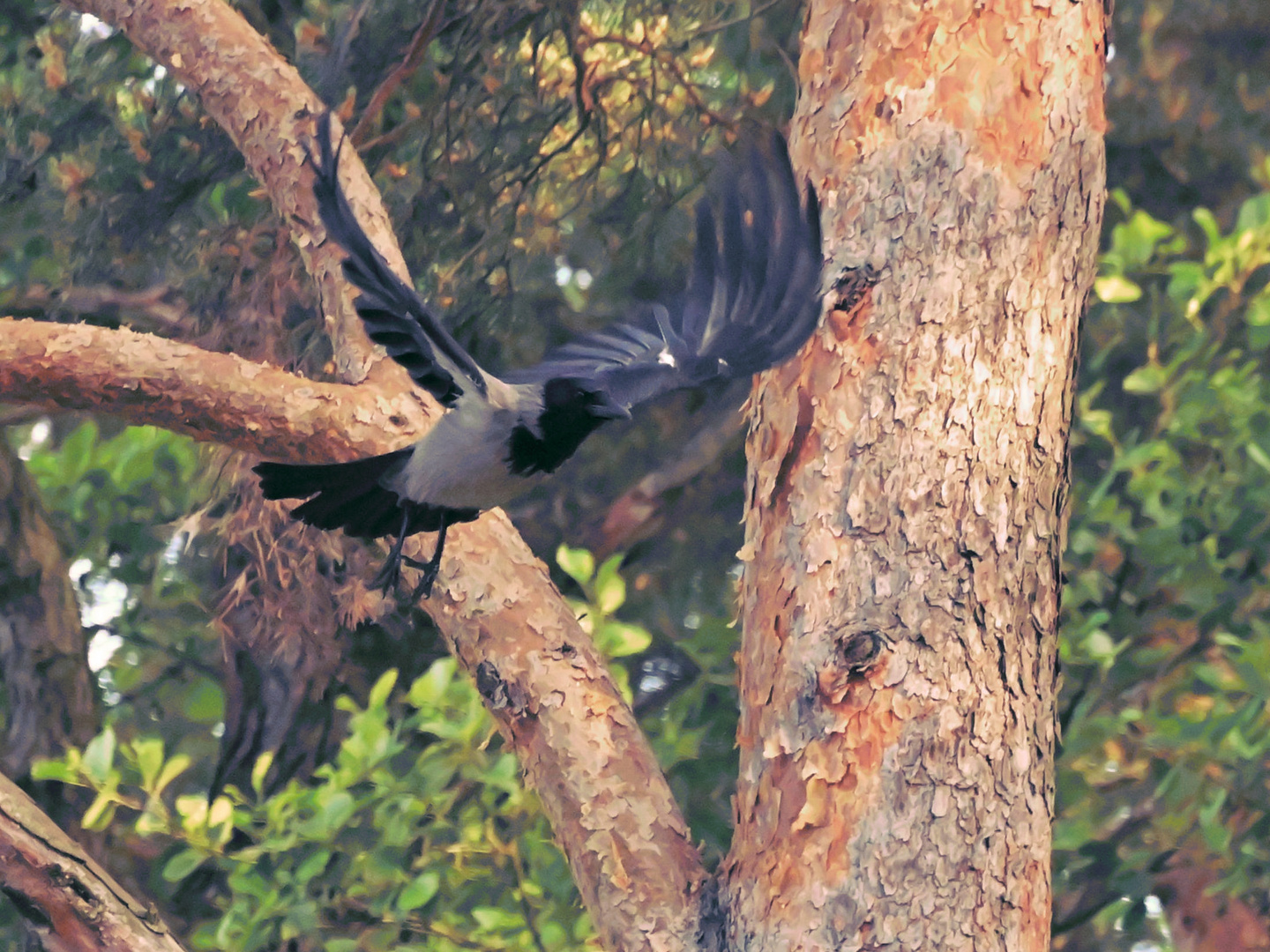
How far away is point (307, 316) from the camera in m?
4.68

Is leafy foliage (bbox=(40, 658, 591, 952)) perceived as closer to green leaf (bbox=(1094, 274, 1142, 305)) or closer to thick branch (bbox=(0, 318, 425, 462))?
thick branch (bbox=(0, 318, 425, 462))

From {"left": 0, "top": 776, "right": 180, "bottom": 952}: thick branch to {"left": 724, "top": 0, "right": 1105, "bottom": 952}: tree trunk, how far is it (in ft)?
4.56

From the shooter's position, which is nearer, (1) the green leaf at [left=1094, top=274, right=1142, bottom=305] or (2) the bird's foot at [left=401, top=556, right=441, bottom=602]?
(2) the bird's foot at [left=401, top=556, right=441, bottom=602]

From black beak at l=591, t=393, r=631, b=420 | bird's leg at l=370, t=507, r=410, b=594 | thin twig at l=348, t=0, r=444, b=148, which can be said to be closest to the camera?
black beak at l=591, t=393, r=631, b=420

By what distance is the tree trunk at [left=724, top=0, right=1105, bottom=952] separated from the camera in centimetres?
250

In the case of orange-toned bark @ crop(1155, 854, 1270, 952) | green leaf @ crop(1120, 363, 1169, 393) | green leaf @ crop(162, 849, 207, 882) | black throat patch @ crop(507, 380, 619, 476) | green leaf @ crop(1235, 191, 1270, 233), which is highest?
green leaf @ crop(1235, 191, 1270, 233)

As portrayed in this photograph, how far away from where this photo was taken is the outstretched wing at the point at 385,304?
2.11m

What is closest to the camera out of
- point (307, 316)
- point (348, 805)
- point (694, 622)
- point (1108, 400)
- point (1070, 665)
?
point (348, 805)

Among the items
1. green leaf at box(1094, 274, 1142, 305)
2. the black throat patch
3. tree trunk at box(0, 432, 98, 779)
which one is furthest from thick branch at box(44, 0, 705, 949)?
tree trunk at box(0, 432, 98, 779)

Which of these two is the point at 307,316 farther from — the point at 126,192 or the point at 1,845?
the point at 1,845

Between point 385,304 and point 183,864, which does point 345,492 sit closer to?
point 385,304

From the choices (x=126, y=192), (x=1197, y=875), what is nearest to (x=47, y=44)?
(x=126, y=192)

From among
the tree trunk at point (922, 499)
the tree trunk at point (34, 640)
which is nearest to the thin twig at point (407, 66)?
the tree trunk at point (922, 499)

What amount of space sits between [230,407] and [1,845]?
1.13 meters
